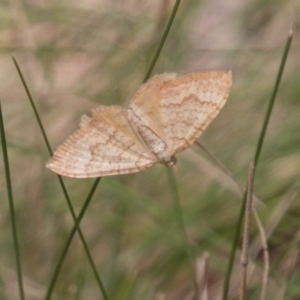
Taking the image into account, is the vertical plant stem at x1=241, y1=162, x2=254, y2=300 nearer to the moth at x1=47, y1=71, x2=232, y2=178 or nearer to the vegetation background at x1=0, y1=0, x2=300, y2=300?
the moth at x1=47, y1=71, x2=232, y2=178

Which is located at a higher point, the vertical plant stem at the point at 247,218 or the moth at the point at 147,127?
→ the moth at the point at 147,127

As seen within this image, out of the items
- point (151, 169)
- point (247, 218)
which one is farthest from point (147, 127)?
point (151, 169)

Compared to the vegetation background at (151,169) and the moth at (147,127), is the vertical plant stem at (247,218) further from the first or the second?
the vegetation background at (151,169)

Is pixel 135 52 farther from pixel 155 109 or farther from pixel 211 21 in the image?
pixel 155 109

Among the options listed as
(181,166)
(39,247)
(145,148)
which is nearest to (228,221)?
(181,166)

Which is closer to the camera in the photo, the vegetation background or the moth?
the moth

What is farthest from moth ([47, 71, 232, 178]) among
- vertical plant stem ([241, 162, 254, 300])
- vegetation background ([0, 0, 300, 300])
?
vegetation background ([0, 0, 300, 300])

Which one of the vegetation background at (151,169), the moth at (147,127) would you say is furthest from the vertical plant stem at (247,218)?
the vegetation background at (151,169)

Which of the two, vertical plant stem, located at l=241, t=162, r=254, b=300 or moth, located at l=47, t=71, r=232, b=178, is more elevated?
moth, located at l=47, t=71, r=232, b=178
